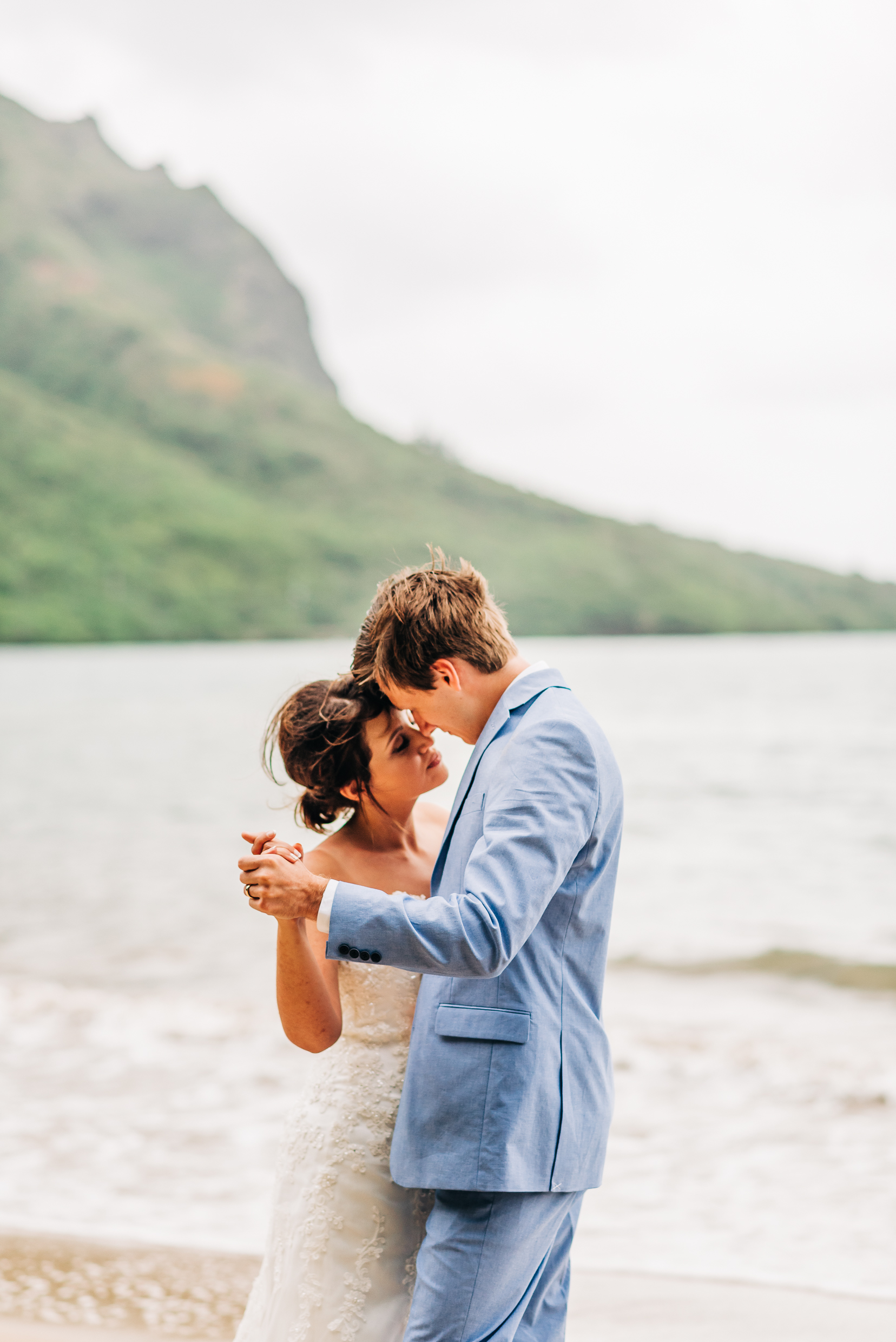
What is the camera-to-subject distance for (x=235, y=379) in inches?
5832

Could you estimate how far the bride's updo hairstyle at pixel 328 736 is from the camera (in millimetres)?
2500

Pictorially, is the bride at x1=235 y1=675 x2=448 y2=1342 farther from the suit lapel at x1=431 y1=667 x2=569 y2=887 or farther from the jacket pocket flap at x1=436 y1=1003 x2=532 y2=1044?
the jacket pocket flap at x1=436 y1=1003 x2=532 y2=1044

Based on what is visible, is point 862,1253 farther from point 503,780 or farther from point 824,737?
point 824,737

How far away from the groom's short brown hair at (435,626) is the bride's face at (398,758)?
51 centimetres

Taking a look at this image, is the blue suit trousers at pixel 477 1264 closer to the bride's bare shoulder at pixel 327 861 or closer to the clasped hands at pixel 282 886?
the clasped hands at pixel 282 886

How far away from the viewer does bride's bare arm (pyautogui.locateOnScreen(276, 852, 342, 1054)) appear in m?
2.21

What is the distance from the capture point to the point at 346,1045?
8.11ft

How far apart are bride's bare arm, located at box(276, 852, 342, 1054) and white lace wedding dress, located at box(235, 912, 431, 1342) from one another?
0.10 meters

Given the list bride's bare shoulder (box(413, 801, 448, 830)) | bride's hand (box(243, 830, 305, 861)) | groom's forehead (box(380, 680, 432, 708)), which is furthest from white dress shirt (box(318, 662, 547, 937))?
bride's bare shoulder (box(413, 801, 448, 830))

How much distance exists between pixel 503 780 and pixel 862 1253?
381 cm

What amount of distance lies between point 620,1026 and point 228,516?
121323 millimetres

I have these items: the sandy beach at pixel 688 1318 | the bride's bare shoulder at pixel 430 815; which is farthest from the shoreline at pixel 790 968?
the bride's bare shoulder at pixel 430 815

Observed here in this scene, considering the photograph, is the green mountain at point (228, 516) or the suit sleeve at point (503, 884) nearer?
the suit sleeve at point (503, 884)

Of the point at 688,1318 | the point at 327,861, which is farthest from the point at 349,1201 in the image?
the point at 688,1318
